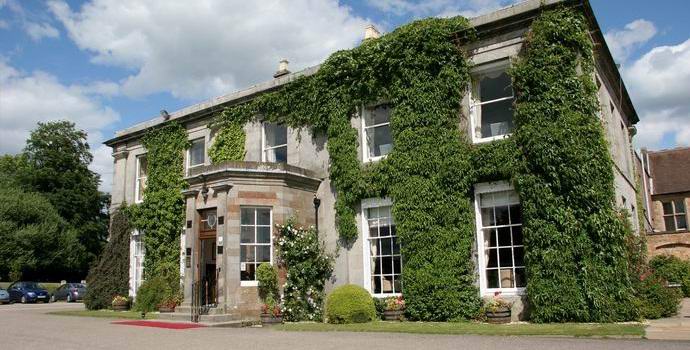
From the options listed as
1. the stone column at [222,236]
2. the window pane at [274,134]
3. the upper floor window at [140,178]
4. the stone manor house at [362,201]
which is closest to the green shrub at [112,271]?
the upper floor window at [140,178]

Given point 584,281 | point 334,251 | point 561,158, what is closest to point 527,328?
point 584,281

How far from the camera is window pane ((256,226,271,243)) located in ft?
53.8

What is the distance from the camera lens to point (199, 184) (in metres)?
17.1

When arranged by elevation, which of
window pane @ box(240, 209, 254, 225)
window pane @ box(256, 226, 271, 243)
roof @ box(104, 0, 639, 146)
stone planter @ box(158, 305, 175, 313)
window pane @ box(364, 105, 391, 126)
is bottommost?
stone planter @ box(158, 305, 175, 313)

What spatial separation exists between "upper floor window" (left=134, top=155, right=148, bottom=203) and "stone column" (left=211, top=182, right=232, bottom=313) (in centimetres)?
856

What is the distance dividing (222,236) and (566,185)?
30.1 ft

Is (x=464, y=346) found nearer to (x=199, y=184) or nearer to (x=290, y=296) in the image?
(x=290, y=296)

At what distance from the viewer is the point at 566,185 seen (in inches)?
512

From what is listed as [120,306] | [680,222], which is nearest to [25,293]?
[120,306]

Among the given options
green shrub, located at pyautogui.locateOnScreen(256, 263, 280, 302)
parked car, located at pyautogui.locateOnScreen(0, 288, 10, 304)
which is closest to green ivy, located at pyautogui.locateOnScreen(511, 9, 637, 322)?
green shrub, located at pyautogui.locateOnScreen(256, 263, 280, 302)

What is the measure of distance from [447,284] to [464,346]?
497 cm

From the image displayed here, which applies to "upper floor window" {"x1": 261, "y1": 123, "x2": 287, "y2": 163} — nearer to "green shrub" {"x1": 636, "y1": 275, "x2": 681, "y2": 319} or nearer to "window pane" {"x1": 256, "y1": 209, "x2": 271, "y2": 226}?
"window pane" {"x1": 256, "y1": 209, "x2": 271, "y2": 226}

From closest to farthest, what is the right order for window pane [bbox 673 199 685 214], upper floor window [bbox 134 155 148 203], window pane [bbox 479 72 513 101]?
window pane [bbox 479 72 513 101], upper floor window [bbox 134 155 148 203], window pane [bbox 673 199 685 214]

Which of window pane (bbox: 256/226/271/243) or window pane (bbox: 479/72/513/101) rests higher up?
window pane (bbox: 479/72/513/101)
